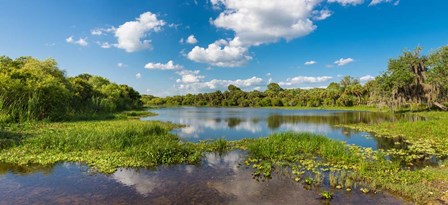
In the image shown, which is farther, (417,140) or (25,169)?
(417,140)

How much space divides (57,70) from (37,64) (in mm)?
3157

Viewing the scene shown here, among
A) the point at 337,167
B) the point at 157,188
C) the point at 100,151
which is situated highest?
the point at 100,151

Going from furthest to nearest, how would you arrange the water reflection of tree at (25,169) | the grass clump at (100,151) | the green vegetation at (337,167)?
1. the grass clump at (100,151)
2. the water reflection of tree at (25,169)
3. the green vegetation at (337,167)

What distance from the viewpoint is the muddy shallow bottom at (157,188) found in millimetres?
8781

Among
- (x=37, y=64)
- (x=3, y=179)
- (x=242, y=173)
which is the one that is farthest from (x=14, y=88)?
(x=242, y=173)

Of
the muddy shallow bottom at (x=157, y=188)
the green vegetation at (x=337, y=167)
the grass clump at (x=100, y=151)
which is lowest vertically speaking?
the muddy shallow bottom at (x=157, y=188)

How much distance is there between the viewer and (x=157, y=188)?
986cm

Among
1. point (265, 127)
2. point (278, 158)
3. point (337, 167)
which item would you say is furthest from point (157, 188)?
point (265, 127)

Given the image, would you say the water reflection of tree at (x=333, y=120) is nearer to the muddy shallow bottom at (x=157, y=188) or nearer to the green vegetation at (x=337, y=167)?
the green vegetation at (x=337, y=167)

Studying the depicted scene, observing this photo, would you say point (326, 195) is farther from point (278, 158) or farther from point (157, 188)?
point (157, 188)

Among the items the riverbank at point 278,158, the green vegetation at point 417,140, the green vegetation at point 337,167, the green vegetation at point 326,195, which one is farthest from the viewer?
the green vegetation at point 417,140

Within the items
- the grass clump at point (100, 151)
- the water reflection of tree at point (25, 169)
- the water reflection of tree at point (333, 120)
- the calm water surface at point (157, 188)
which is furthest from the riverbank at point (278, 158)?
the water reflection of tree at point (333, 120)

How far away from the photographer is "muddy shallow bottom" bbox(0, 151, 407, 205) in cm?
878

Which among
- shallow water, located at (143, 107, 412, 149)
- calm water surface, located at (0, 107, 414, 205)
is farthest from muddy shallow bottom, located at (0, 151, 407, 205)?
shallow water, located at (143, 107, 412, 149)
